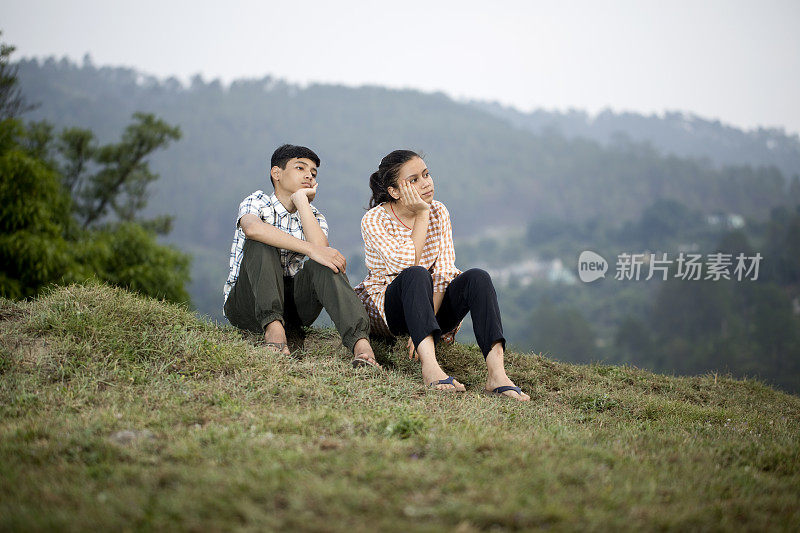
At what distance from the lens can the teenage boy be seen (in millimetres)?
4160

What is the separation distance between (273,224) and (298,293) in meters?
0.57

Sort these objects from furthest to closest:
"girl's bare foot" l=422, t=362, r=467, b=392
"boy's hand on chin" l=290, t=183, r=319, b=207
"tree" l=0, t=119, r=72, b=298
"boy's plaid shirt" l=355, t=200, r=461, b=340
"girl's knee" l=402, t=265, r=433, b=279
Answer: "tree" l=0, t=119, r=72, b=298 < "boy's hand on chin" l=290, t=183, r=319, b=207 < "boy's plaid shirt" l=355, t=200, r=461, b=340 < "girl's knee" l=402, t=265, r=433, b=279 < "girl's bare foot" l=422, t=362, r=467, b=392

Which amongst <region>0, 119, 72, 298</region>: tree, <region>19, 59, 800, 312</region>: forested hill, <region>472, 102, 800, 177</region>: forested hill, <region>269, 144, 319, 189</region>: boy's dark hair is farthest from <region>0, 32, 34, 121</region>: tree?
<region>472, 102, 800, 177</region>: forested hill

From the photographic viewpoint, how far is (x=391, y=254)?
431 centimetres

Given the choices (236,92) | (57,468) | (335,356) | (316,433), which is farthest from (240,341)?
(236,92)

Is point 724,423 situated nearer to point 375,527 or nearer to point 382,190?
point 382,190

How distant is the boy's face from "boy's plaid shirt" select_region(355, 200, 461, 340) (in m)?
0.52

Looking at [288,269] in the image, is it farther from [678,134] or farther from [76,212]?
[678,134]

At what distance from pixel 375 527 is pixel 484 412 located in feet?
5.48

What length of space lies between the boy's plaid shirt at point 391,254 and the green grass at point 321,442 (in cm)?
48

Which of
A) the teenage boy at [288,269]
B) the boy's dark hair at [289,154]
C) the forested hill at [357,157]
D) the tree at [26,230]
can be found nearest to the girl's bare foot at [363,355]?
the teenage boy at [288,269]

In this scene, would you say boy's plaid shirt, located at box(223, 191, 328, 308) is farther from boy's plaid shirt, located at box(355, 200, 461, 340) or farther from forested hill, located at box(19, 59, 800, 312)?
forested hill, located at box(19, 59, 800, 312)

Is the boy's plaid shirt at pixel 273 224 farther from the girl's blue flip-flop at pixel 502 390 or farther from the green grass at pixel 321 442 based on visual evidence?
the girl's blue flip-flop at pixel 502 390

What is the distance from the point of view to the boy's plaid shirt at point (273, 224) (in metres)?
4.52
